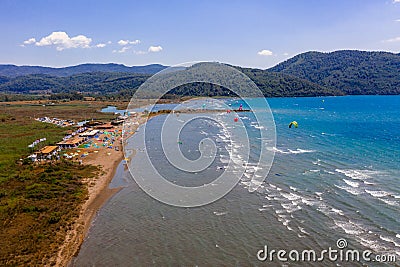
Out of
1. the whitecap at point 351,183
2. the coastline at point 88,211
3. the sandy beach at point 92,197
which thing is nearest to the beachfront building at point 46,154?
the sandy beach at point 92,197

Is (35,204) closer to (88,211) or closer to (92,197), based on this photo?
(88,211)

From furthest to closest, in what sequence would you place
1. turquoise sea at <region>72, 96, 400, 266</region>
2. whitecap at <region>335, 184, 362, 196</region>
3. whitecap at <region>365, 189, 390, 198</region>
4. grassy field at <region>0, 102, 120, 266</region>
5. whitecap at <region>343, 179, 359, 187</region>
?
1. whitecap at <region>343, 179, 359, 187</region>
2. whitecap at <region>335, 184, 362, 196</region>
3. whitecap at <region>365, 189, 390, 198</region>
4. turquoise sea at <region>72, 96, 400, 266</region>
5. grassy field at <region>0, 102, 120, 266</region>

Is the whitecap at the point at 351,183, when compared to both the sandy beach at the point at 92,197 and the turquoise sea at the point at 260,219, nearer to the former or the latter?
the turquoise sea at the point at 260,219

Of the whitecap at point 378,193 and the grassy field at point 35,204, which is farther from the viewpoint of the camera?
the whitecap at point 378,193

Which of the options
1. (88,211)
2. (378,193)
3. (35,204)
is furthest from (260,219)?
(35,204)

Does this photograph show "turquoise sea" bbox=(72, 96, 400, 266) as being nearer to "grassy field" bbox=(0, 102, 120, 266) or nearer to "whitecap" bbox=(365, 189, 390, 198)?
"whitecap" bbox=(365, 189, 390, 198)

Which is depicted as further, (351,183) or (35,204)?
(351,183)

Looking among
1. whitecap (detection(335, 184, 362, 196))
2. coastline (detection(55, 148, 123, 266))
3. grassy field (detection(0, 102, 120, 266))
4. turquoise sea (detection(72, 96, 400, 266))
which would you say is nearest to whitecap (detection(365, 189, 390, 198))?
turquoise sea (detection(72, 96, 400, 266))

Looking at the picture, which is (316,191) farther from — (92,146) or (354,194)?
(92,146)

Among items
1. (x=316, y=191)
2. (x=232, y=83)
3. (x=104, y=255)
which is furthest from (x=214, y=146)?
(x=104, y=255)
